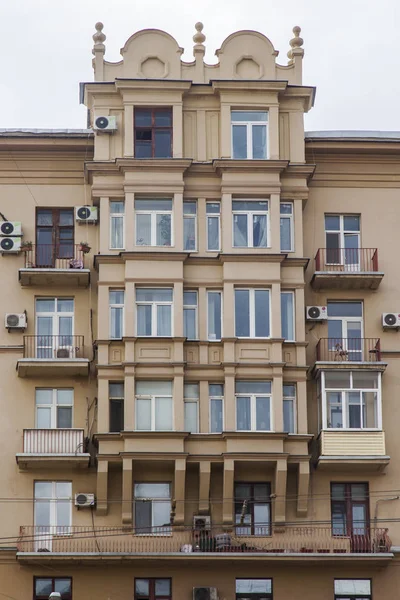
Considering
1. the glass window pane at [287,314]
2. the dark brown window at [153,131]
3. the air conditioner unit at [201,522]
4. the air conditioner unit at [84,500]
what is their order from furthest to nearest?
the dark brown window at [153,131]
the glass window pane at [287,314]
the air conditioner unit at [84,500]
the air conditioner unit at [201,522]

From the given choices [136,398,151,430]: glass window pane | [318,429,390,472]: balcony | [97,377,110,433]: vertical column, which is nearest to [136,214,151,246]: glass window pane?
[97,377,110,433]: vertical column

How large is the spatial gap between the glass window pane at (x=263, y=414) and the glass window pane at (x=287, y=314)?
166 centimetres

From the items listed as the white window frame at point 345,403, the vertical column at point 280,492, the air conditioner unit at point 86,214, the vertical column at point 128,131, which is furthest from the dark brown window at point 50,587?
the vertical column at point 128,131

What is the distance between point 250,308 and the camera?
39469 mm

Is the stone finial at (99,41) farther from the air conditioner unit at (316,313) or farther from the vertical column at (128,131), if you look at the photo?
the air conditioner unit at (316,313)

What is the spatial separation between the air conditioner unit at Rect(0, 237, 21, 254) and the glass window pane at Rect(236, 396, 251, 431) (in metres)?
6.55

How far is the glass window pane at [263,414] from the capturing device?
38.9 meters

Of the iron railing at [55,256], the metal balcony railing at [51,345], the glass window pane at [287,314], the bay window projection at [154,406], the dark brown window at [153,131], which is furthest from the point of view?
the dark brown window at [153,131]

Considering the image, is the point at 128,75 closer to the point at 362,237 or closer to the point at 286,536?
the point at 362,237

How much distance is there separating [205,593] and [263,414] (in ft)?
14.5

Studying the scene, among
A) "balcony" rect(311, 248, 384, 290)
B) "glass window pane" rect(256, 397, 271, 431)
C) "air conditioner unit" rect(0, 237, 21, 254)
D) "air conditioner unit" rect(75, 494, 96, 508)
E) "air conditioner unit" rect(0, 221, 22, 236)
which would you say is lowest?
"air conditioner unit" rect(75, 494, 96, 508)

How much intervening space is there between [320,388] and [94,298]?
19.3 ft

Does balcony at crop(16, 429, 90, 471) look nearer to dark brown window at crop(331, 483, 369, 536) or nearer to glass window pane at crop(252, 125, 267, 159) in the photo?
dark brown window at crop(331, 483, 369, 536)

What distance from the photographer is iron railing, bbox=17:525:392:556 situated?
125 feet
